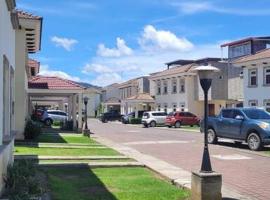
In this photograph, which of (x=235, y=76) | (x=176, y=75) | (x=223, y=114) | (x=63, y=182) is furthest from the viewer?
(x=176, y=75)

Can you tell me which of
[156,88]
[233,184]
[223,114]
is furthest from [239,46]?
[233,184]

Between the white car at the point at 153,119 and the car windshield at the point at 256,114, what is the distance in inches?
1243

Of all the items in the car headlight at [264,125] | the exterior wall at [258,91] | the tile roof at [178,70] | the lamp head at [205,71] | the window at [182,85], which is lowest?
the car headlight at [264,125]

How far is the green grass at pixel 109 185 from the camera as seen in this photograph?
10.3m

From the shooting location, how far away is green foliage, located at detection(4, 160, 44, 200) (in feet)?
26.8

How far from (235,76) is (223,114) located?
1341 inches

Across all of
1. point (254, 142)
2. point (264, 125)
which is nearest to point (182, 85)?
point (254, 142)

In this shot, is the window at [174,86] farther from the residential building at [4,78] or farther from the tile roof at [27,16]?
the residential building at [4,78]

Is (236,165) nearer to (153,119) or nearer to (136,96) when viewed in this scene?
(153,119)

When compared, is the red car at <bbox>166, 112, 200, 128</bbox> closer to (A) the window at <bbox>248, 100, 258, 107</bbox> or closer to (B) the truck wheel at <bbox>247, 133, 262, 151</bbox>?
(A) the window at <bbox>248, 100, 258, 107</bbox>

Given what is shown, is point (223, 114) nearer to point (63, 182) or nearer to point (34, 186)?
point (63, 182)

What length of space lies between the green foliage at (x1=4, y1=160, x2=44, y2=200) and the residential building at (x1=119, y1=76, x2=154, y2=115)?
61.4 metres

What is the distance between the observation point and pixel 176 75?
64.5 meters

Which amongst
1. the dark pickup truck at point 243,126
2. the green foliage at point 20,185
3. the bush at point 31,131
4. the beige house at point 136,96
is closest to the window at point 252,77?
the dark pickup truck at point 243,126
